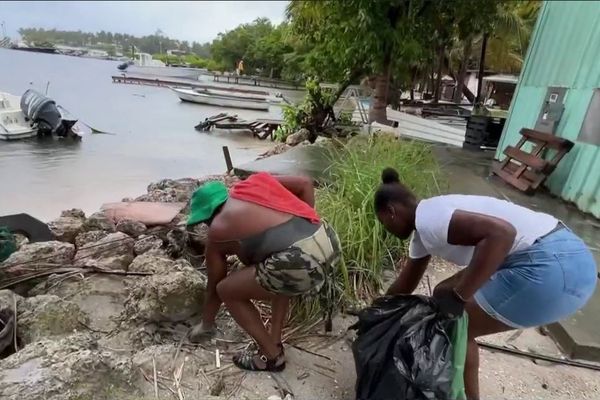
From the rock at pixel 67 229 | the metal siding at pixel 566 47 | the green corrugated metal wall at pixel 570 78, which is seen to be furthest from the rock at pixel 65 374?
the metal siding at pixel 566 47

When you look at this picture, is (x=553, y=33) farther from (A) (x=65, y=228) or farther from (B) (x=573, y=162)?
(A) (x=65, y=228)

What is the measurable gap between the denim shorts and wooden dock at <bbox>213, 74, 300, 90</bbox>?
1849 inches

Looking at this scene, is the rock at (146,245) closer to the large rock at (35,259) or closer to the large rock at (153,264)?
the large rock at (153,264)

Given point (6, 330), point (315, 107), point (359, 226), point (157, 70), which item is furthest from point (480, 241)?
point (157, 70)

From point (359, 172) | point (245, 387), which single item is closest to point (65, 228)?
point (359, 172)

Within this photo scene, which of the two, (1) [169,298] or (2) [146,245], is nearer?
(1) [169,298]

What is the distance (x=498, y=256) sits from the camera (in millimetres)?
1619

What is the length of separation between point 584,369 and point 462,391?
1262mm

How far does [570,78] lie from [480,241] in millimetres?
5337

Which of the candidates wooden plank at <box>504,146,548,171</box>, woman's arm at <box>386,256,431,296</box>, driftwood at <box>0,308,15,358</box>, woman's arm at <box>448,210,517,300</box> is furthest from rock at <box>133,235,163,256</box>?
wooden plank at <box>504,146,548,171</box>

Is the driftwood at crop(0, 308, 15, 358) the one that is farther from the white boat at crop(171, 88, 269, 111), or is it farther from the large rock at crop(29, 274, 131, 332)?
the white boat at crop(171, 88, 269, 111)

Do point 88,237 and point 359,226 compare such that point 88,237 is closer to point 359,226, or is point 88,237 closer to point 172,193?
point 172,193

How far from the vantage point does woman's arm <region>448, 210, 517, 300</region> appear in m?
1.61

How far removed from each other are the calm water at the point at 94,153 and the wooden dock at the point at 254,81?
24.1 m
